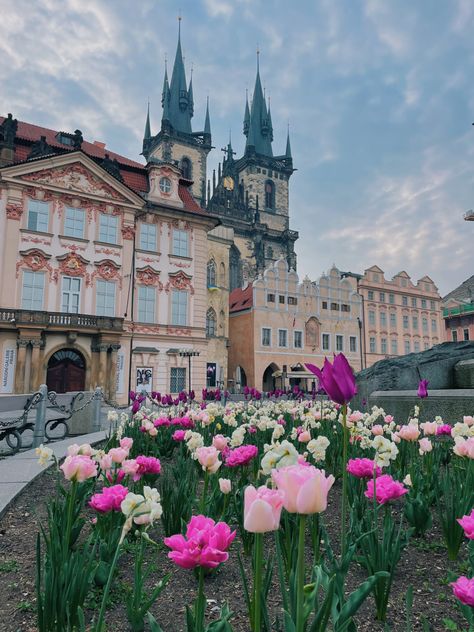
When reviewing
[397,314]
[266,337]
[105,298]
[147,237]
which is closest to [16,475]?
[105,298]

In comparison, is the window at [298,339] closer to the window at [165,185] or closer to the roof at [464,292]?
the window at [165,185]

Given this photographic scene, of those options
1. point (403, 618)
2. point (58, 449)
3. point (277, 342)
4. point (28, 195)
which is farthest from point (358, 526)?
point (277, 342)

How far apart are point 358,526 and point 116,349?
70.6 feet

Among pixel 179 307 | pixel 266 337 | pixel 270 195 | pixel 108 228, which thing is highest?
pixel 270 195

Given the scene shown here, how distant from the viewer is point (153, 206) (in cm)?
2517

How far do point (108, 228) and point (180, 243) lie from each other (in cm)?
427

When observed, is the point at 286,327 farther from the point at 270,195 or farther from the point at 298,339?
the point at 270,195

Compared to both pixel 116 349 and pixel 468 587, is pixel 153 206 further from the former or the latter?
pixel 468 587

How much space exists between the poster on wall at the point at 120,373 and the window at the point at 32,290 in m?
4.66

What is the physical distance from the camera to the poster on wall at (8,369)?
20.2m

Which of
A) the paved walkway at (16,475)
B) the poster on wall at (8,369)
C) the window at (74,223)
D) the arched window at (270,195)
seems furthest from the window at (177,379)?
the arched window at (270,195)

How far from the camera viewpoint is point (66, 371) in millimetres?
22391

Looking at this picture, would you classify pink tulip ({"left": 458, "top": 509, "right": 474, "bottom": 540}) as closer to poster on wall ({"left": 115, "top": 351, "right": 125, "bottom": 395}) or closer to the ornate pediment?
poster on wall ({"left": 115, "top": 351, "right": 125, "bottom": 395})

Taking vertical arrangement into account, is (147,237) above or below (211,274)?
below
